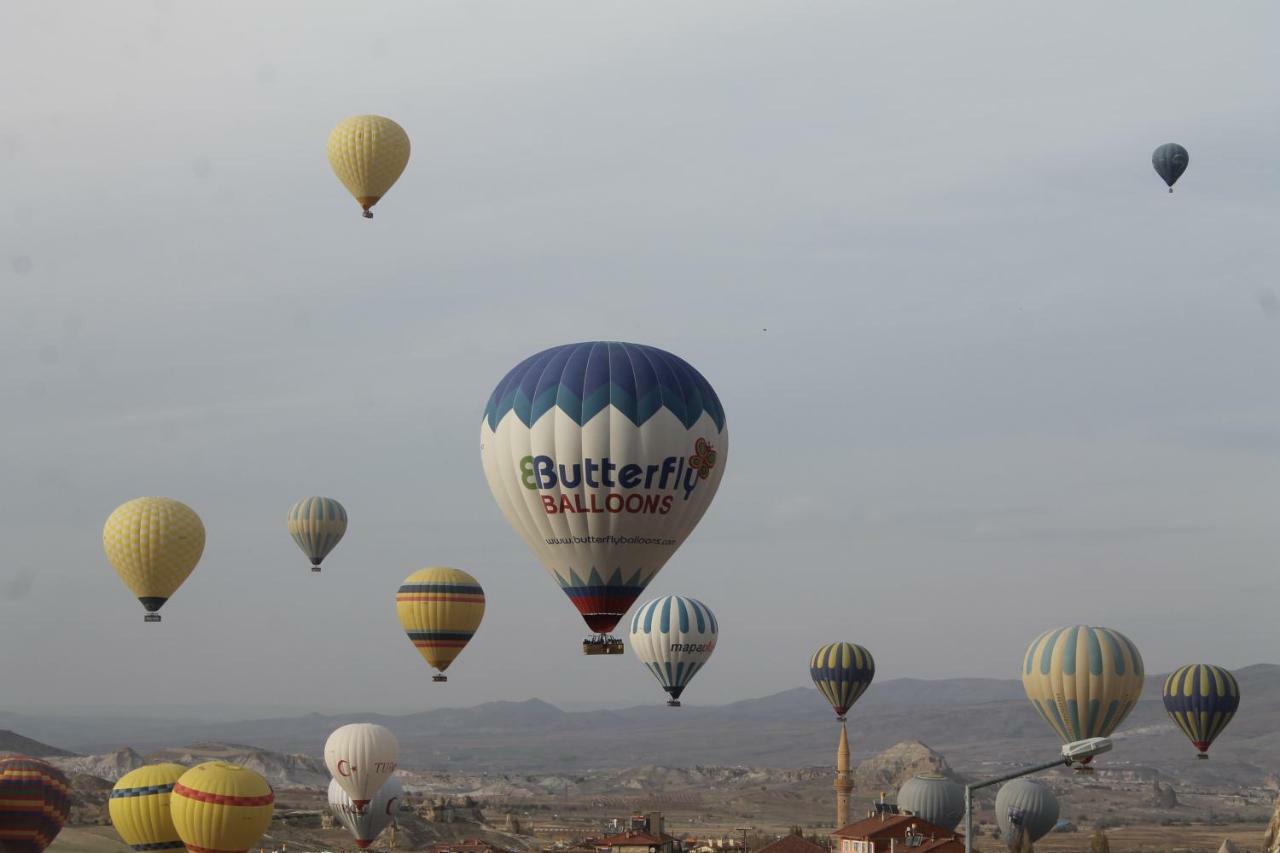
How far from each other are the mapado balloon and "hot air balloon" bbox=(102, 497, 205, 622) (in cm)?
3243

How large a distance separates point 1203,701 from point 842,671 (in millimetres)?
23756

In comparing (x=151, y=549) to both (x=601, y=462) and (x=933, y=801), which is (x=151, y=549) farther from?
(x=933, y=801)

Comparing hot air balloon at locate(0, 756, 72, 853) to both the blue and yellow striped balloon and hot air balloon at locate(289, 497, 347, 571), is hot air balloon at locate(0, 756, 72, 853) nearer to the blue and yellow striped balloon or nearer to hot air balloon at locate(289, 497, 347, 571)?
hot air balloon at locate(289, 497, 347, 571)

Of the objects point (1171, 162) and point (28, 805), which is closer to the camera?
point (28, 805)

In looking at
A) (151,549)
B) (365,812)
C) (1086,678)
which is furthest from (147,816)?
(1086,678)

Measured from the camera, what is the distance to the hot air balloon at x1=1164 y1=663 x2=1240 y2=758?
102 m

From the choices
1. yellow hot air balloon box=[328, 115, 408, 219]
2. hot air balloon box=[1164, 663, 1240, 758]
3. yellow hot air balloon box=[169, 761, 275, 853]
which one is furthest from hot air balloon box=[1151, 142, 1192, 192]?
yellow hot air balloon box=[169, 761, 275, 853]

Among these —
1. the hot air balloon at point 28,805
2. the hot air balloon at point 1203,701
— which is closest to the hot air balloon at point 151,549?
the hot air balloon at point 28,805

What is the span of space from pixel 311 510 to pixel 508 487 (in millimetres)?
59922

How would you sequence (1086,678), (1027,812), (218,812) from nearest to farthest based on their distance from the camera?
(218,812), (1086,678), (1027,812)

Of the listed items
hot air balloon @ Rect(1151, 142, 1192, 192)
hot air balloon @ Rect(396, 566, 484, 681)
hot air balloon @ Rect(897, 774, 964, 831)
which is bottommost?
hot air balloon @ Rect(897, 774, 964, 831)

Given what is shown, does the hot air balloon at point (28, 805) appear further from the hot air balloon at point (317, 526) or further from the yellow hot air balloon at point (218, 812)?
the hot air balloon at point (317, 526)

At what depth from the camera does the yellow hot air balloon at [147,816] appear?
81.9 metres

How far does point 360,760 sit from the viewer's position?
97438mm
